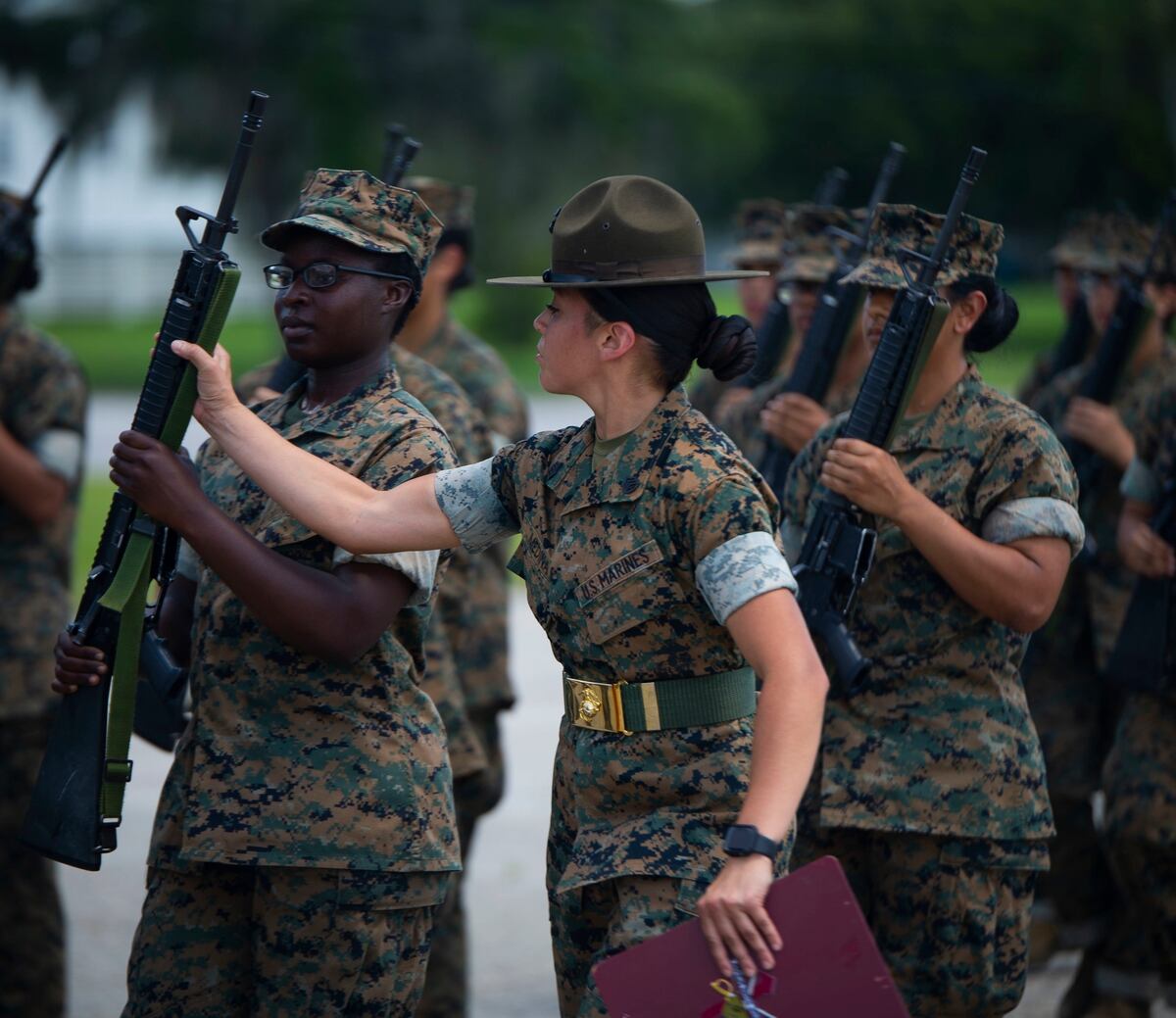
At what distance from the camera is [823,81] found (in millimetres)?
52312

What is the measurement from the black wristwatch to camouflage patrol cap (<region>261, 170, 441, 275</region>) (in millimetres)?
1567

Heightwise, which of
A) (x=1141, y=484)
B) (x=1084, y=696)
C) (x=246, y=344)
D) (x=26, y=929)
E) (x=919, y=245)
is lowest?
(x=26, y=929)

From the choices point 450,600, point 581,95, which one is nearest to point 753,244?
point 450,600

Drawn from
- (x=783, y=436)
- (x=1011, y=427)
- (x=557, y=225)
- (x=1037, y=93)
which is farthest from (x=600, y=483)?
(x=1037, y=93)

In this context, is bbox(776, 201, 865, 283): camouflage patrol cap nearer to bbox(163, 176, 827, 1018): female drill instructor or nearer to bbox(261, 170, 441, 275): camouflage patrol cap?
bbox(261, 170, 441, 275): camouflage patrol cap

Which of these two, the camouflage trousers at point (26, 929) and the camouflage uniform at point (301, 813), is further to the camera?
the camouflage trousers at point (26, 929)

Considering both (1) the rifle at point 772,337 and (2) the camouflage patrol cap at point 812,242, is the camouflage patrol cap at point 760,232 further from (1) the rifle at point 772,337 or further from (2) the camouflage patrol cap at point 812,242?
(2) the camouflage patrol cap at point 812,242

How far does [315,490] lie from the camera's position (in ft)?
11.6

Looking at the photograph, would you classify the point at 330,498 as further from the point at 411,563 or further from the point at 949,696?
the point at 949,696

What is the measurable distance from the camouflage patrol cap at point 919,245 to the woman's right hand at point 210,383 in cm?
155

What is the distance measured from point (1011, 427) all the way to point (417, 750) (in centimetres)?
155

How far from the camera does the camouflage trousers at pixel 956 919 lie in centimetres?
421

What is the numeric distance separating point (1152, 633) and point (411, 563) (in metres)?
2.74

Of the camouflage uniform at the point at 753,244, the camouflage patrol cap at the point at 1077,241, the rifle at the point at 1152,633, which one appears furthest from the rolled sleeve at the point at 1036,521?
the camouflage patrol cap at the point at 1077,241
